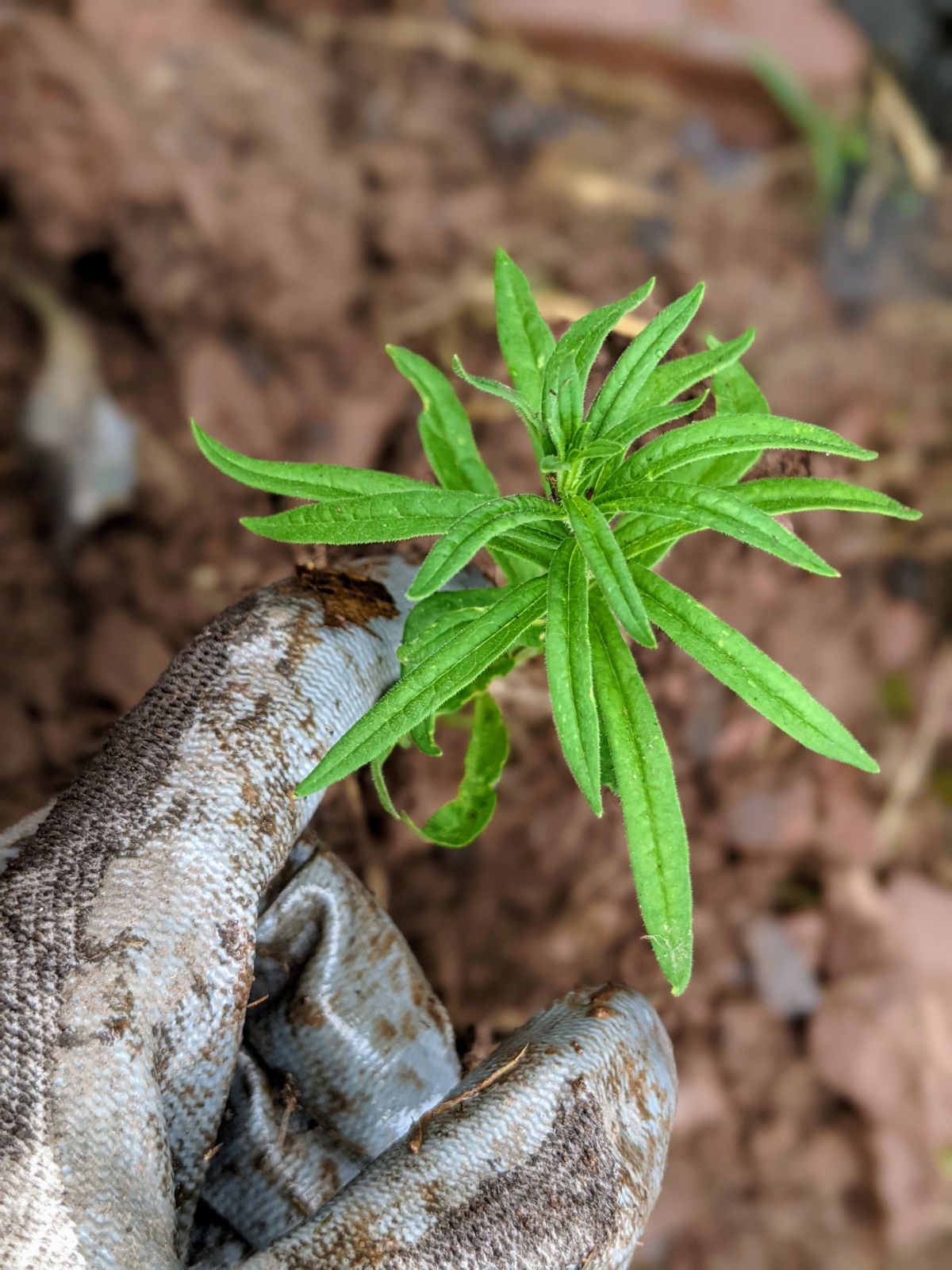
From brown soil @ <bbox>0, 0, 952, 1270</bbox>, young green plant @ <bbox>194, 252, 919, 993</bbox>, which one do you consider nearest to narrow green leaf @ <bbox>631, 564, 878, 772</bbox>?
young green plant @ <bbox>194, 252, 919, 993</bbox>

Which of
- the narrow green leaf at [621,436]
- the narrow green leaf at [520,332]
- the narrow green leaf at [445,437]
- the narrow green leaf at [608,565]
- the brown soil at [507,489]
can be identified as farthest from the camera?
the brown soil at [507,489]

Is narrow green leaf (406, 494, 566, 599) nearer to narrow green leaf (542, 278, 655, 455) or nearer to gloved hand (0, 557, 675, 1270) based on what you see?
narrow green leaf (542, 278, 655, 455)

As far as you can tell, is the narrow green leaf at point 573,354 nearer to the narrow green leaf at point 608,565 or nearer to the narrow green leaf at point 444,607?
the narrow green leaf at point 608,565

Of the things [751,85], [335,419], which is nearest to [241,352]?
[335,419]

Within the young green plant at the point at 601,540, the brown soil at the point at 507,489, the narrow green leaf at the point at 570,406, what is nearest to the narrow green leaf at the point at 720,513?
the young green plant at the point at 601,540

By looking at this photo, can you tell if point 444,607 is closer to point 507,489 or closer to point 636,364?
point 636,364

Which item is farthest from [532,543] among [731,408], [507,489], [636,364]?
[507,489]
